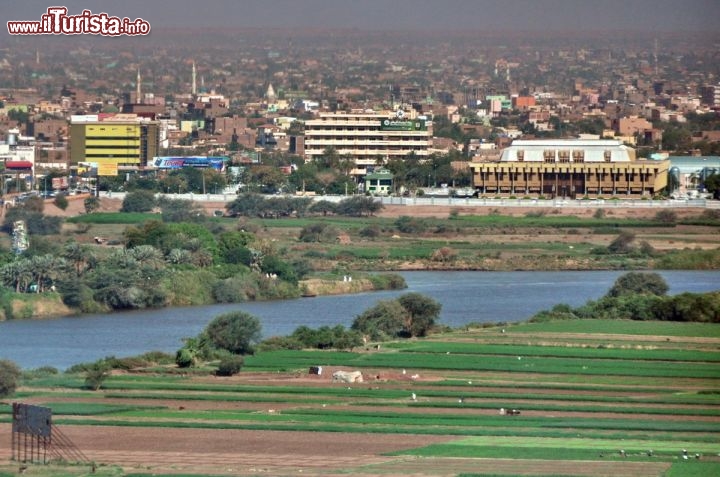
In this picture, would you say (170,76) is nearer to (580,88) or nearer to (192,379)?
(580,88)

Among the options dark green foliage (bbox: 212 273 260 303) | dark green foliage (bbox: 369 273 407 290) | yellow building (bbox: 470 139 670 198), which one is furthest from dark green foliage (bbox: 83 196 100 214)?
dark green foliage (bbox: 212 273 260 303)

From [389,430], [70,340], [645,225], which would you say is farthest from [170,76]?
[389,430]

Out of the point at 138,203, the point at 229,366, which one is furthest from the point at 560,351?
the point at 138,203

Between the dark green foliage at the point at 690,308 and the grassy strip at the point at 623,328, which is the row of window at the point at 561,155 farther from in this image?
the grassy strip at the point at 623,328

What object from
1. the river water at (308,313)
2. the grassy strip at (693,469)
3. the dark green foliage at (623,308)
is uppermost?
the dark green foliage at (623,308)

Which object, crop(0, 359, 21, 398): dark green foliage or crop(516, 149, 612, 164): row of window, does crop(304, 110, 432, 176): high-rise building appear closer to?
crop(516, 149, 612, 164): row of window

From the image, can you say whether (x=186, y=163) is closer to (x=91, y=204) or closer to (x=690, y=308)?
(x=91, y=204)

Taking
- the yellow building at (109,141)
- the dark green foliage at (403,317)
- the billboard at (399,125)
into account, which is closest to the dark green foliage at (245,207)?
the yellow building at (109,141)
